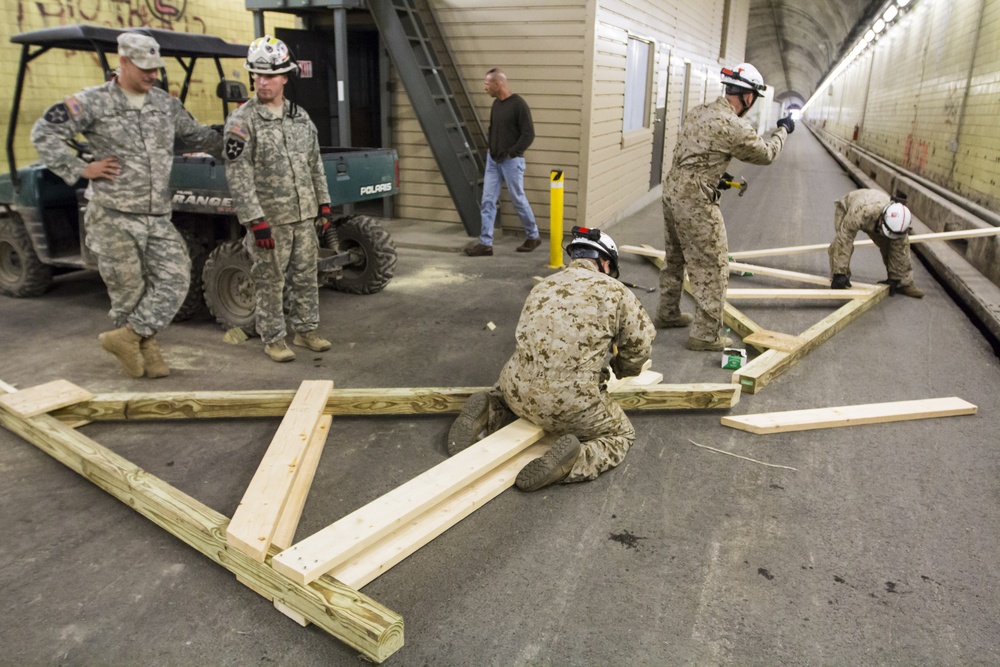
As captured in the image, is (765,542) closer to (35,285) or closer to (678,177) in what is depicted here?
(678,177)

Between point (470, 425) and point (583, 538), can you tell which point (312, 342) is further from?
point (583, 538)

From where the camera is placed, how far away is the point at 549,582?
9.89ft

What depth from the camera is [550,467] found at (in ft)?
11.9

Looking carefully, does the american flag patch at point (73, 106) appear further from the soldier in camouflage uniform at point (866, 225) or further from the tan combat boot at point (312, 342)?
the soldier in camouflage uniform at point (866, 225)

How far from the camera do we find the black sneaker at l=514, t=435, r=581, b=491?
3623 mm

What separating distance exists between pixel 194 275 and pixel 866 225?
6.55 meters

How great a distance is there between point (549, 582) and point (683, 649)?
0.60 metres

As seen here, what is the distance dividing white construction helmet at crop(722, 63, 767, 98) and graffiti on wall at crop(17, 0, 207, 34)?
9689 mm

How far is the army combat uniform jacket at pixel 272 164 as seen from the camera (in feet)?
16.4

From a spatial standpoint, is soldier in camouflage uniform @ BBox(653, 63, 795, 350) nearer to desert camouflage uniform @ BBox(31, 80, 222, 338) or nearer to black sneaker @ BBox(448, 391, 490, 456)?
black sneaker @ BBox(448, 391, 490, 456)

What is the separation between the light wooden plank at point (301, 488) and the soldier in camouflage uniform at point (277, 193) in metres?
1.49

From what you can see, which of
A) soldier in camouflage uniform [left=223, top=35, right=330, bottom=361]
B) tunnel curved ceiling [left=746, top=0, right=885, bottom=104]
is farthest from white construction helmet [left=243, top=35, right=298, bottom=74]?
tunnel curved ceiling [left=746, top=0, right=885, bottom=104]

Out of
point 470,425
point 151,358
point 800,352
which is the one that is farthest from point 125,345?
point 800,352


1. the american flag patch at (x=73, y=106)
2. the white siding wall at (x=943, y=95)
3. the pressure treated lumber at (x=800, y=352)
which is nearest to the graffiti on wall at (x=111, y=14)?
the american flag patch at (x=73, y=106)
